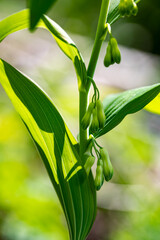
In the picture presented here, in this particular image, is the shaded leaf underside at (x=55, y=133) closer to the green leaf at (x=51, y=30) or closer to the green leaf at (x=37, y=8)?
the green leaf at (x=51, y=30)

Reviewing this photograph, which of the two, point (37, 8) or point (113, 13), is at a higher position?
point (37, 8)

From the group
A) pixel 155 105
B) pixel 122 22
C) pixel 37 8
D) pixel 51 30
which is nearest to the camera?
pixel 37 8

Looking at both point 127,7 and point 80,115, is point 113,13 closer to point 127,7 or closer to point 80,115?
point 127,7

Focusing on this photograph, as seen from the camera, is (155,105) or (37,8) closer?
(37,8)

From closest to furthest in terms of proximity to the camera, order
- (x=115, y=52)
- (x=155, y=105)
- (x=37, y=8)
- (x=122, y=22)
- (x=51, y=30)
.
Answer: (x=37, y=8) < (x=51, y=30) < (x=115, y=52) < (x=155, y=105) < (x=122, y=22)

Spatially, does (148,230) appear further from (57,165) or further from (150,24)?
(150,24)

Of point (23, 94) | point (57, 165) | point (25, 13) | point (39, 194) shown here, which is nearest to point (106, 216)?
point (39, 194)

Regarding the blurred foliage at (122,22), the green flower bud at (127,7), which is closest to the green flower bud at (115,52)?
the green flower bud at (127,7)

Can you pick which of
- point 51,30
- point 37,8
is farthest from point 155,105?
point 37,8
